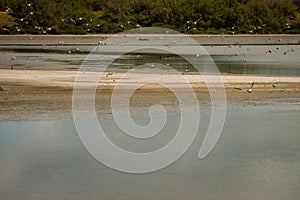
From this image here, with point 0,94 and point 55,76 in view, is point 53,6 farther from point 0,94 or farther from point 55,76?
point 0,94

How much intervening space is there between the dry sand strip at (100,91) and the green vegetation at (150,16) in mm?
37001

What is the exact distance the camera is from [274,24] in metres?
67.5

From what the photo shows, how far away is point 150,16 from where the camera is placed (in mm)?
66062

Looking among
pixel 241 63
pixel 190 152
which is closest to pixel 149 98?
pixel 190 152

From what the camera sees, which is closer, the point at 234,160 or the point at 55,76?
the point at 234,160

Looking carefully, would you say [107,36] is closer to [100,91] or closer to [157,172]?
[100,91]

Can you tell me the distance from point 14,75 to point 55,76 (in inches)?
49.8

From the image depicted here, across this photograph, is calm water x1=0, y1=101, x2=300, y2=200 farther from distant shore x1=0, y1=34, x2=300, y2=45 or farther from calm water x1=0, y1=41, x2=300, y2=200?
distant shore x1=0, y1=34, x2=300, y2=45

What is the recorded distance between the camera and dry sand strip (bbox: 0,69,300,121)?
1688 centimetres

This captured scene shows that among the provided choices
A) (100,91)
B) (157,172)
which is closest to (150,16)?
(100,91)

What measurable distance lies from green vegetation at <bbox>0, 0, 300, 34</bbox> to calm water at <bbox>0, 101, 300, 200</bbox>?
45987mm

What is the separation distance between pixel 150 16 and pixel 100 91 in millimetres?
46846

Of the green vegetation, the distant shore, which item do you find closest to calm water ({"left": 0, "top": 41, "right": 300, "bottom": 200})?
the distant shore

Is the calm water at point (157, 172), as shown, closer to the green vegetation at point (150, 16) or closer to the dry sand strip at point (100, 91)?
the dry sand strip at point (100, 91)
